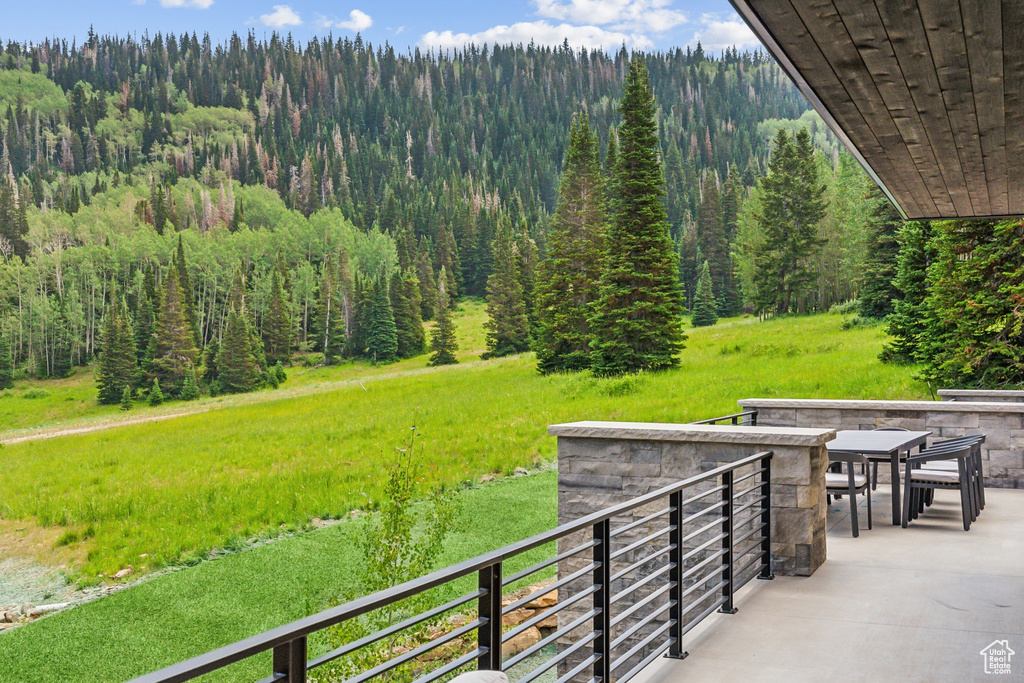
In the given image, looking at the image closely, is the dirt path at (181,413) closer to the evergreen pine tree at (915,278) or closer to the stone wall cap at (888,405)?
the evergreen pine tree at (915,278)

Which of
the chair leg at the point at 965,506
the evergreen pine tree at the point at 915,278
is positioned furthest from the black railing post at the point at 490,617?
the evergreen pine tree at the point at 915,278

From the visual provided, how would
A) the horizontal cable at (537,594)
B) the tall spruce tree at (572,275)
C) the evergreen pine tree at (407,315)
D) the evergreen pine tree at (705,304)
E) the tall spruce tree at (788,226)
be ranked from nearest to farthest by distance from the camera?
the horizontal cable at (537,594)
the tall spruce tree at (572,275)
the tall spruce tree at (788,226)
the evergreen pine tree at (705,304)
the evergreen pine tree at (407,315)

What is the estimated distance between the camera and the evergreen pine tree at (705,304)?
54.8 metres

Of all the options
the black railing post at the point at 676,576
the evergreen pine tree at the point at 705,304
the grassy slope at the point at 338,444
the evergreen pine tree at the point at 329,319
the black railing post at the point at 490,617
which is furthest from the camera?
the evergreen pine tree at the point at 329,319

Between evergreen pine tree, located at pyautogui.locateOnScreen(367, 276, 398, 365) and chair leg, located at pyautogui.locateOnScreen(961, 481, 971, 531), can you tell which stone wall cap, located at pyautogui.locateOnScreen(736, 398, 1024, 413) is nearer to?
chair leg, located at pyautogui.locateOnScreen(961, 481, 971, 531)

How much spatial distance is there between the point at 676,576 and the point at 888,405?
578cm

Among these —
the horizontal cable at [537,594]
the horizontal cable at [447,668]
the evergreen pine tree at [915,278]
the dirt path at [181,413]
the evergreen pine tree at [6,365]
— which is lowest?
the dirt path at [181,413]

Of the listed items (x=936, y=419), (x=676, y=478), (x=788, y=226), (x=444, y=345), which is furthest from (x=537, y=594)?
(x=444, y=345)

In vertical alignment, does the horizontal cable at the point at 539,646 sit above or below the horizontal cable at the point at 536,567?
below

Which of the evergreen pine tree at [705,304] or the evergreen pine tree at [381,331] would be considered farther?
the evergreen pine tree at [381,331]

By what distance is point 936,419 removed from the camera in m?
8.69

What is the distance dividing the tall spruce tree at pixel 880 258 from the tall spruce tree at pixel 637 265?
726cm

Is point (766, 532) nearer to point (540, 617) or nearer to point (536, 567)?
point (540, 617)

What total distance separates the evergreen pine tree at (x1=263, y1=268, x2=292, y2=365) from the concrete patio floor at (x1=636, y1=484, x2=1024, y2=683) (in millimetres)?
Result: 59443
